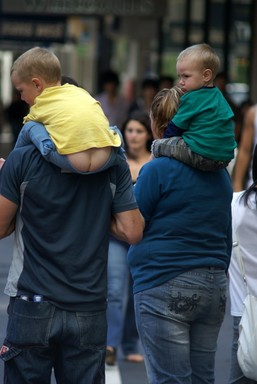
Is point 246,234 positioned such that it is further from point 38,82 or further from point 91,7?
point 91,7

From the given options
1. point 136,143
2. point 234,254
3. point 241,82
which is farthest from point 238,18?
point 234,254

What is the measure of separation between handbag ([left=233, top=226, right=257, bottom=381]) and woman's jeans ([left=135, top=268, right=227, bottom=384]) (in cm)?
22

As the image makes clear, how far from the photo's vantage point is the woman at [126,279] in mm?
7586

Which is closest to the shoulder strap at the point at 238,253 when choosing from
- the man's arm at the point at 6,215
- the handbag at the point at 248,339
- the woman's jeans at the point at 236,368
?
the handbag at the point at 248,339

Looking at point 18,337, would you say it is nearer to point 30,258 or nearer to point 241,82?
point 30,258

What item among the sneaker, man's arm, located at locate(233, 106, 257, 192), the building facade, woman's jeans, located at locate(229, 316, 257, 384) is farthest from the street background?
the building facade

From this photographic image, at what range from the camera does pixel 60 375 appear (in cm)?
475

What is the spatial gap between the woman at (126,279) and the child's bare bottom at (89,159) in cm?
296

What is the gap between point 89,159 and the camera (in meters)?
4.55

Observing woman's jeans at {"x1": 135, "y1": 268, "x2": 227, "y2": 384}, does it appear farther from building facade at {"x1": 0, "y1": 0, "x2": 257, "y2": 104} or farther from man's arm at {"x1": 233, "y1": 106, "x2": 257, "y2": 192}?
building facade at {"x1": 0, "y1": 0, "x2": 257, "y2": 104}

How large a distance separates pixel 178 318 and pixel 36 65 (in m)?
1.27

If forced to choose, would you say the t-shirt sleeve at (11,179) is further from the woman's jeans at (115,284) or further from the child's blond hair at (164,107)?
the woman's jeans at (115,284)

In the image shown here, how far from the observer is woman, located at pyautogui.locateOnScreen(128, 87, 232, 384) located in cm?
500

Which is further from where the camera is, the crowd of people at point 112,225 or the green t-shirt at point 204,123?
the green t-shirt at point 204,123
